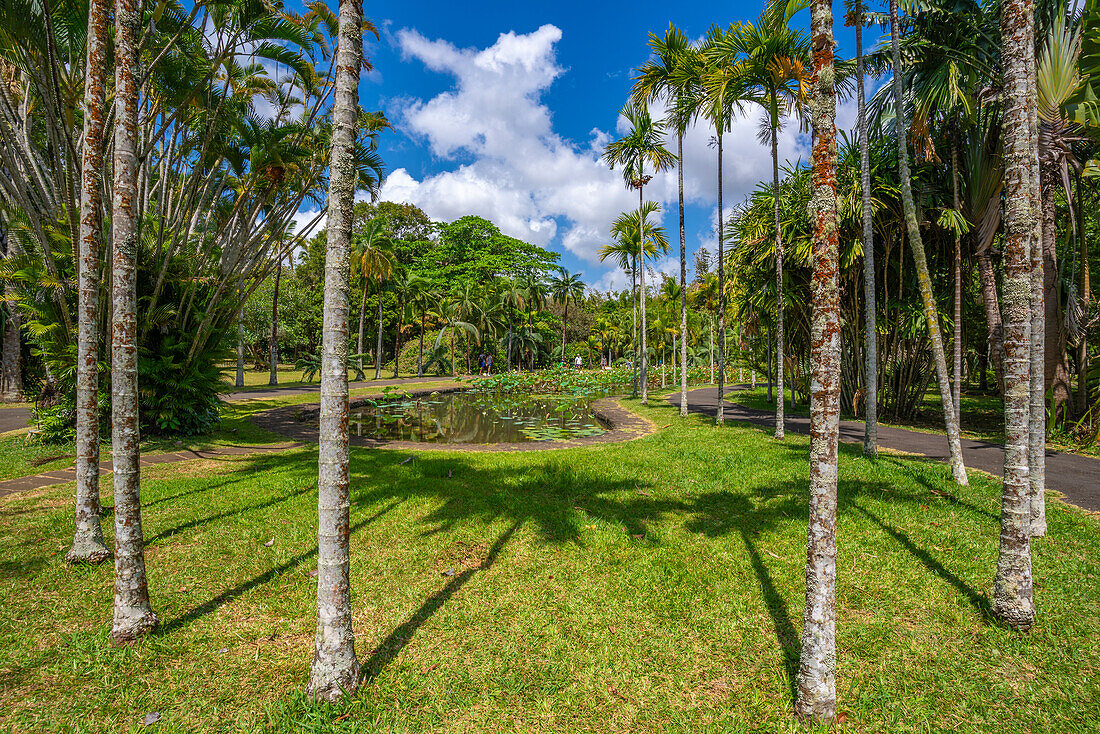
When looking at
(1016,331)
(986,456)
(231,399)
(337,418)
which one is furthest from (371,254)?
(1016,331)

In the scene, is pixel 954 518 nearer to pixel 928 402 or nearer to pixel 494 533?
pixel 494 533

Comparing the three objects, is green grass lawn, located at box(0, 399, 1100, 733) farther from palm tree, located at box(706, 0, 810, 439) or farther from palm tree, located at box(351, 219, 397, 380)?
palm tree, located at box(351, 219, 397, 380)

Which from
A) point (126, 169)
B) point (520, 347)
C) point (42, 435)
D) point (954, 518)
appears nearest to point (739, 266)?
point (954, 518)

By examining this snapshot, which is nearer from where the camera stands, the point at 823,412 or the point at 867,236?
the point at 823,412

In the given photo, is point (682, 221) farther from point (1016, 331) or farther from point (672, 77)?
point (1016, 331)

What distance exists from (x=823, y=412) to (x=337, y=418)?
2.96 m

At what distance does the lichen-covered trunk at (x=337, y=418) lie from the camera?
2801 millimetres

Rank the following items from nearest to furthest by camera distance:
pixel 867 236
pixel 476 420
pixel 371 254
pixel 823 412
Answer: pixel 823 412, pixel 867 236, pixel 476 420, pixel 371 254

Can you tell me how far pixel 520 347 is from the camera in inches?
1566

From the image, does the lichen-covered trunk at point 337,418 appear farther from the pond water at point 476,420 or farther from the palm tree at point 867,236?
the pond water at point 476,420

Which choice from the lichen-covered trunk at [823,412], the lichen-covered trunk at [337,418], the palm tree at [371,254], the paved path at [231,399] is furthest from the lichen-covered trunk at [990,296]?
the palm tree at [371,254]

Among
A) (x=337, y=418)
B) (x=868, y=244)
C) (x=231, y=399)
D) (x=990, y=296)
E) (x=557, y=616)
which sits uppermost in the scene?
(x=868, y=244)

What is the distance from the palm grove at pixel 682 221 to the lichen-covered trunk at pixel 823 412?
0.05ft

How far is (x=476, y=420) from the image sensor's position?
1580 cm
